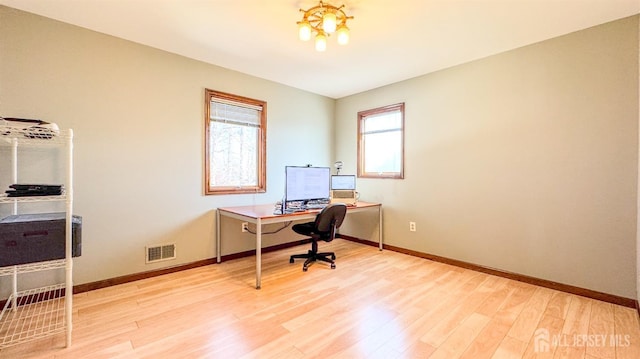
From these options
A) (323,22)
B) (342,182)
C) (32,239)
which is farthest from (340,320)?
(323,22)

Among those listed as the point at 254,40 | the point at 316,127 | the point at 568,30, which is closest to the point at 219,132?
the point at 254,40

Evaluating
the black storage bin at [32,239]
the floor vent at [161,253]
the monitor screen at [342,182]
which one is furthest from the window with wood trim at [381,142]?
the black storage bin at [32,239]

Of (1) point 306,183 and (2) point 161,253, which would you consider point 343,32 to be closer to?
(1) point 306,183

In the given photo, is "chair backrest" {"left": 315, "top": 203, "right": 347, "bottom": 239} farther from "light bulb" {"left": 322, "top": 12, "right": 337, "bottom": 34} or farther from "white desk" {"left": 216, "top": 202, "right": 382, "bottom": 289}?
"light bulb" {"left": 322, "top": 12, "right": 337, "bottom": 34}

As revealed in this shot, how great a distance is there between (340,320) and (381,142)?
2843 mm

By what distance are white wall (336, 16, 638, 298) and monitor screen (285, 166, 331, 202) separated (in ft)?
3.86

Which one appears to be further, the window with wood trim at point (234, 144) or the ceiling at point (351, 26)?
the window with wood trim at point (234, 144)

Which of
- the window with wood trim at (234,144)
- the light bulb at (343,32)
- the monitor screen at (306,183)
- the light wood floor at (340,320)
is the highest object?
the light bulb at (343,32)

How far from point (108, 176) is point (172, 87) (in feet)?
3.77

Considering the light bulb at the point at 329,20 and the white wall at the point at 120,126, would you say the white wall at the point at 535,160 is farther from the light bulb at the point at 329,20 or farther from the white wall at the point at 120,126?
the white wall at the point at 120,126

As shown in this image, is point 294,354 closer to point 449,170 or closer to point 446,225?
point 446,225

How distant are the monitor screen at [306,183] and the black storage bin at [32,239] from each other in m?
2.00

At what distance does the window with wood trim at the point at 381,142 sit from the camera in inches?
161

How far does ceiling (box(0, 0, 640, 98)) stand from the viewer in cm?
225
